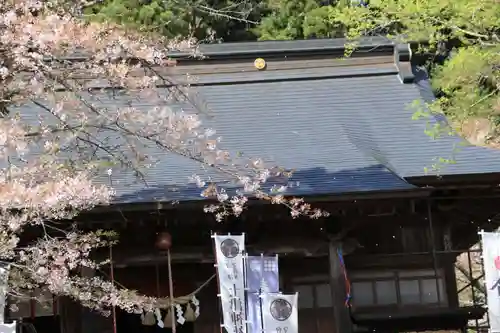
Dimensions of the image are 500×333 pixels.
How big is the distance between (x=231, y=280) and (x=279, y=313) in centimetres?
63

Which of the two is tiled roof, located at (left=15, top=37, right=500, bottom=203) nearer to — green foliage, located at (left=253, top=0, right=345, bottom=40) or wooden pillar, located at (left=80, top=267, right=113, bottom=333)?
wooden pillar, located at (left=80, top=267, right=113, bottom=333)

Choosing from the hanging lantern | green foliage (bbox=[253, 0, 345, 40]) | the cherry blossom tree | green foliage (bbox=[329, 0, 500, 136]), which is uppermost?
green foliage (bbox=[253, 0, 345, 40])

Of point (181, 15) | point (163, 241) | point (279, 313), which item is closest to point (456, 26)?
point (279, 313)

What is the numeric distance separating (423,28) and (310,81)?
3.31 meters

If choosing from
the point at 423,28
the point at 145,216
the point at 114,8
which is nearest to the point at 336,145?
the point at 423,28

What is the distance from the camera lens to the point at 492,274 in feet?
27.7

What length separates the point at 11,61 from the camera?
659 centimetres

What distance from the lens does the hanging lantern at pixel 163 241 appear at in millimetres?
8344

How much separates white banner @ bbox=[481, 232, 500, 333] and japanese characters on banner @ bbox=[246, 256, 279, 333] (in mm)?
2424

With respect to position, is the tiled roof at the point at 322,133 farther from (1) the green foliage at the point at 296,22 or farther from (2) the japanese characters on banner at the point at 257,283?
(1) the green foliage at the point at 296,22

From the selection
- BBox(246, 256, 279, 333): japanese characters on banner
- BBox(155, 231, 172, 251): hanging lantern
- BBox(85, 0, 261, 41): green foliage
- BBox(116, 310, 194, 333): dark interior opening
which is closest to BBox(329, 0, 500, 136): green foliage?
BBox(246, 256, 279, 333): japanese characters on banner

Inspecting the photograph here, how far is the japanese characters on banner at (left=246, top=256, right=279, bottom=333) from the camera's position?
798 centimetres

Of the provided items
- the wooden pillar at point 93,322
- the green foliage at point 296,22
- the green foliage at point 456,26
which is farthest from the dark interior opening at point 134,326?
the green foliage at point 296,22

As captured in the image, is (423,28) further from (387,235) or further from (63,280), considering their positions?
(63,280)
